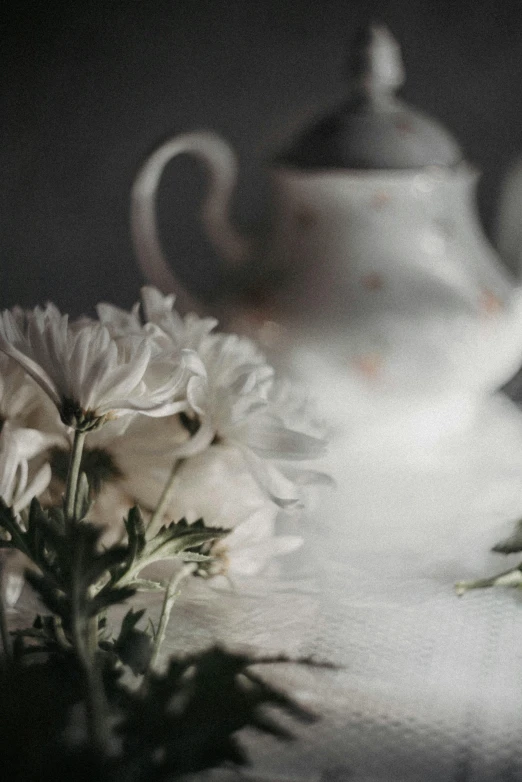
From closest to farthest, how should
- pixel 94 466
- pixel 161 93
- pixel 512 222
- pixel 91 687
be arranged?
pixel 91 687
pixel 94 466
pixel 512 222
pixel 161 93

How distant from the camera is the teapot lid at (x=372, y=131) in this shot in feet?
1.61

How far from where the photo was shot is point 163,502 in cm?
30

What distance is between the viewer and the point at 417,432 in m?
0.52

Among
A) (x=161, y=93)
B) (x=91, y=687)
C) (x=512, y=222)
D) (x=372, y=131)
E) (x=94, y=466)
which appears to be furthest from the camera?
(x=161, y=93)

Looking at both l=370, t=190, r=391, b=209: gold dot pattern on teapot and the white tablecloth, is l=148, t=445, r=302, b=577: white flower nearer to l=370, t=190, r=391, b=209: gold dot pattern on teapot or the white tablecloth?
the white tablecloth

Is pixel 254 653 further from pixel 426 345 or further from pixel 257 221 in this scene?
pixel 257 221

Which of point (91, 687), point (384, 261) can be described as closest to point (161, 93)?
point (384, 261)

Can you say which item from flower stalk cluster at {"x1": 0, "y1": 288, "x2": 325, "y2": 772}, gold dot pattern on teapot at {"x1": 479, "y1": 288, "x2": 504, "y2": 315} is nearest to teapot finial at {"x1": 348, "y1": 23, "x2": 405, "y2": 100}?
gold dot pattern on teapot at {"x1": 479, "y1": 288, "x2": 504, "y2": 315}

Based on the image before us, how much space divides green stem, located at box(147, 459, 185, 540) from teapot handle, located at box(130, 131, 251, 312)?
24 cm

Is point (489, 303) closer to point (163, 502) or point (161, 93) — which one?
point (163, 502)

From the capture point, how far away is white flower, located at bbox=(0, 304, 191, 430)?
0.27 m

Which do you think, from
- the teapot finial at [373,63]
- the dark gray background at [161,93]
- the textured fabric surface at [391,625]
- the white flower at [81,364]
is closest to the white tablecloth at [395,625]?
the textured fabric surface at [391,625]

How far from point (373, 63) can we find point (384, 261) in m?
0.11

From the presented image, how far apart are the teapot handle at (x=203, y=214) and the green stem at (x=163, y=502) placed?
236 millimetres
